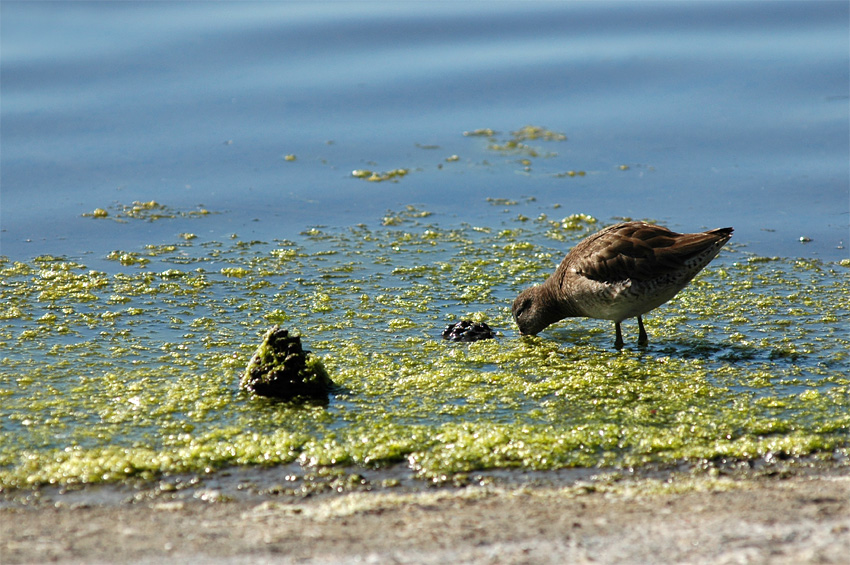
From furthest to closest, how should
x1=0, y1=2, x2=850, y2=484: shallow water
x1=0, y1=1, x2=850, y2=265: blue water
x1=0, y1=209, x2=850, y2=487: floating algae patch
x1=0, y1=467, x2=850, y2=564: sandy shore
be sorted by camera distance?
1. x1=0, y1=1, x2=850, y2=265: blue water
2. x1=0, y1=2, x2=850, y2=484: shallow water
3. x1=0, y1=209, x2=850, y2=487: floating algae patch
4. x1=0, y1=467, x2=850, y2=564: sandy shore

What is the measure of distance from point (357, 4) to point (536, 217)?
5212 millimetres

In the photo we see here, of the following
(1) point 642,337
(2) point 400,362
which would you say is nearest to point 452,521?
(2) point 400,362

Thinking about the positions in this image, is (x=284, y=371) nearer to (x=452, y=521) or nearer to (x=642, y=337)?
(x=452, y=521)

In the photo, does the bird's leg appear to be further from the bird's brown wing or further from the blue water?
the blue water

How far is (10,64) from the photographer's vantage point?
A: 10297 millimetres

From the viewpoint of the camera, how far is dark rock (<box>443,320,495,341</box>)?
5.81 m

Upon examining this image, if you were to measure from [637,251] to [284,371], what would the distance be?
7.28 ft

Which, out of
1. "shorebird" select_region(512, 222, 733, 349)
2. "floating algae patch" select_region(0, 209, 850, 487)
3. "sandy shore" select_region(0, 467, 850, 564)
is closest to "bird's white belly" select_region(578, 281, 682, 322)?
"shorebird" select_region(512, 222, 733, 349)

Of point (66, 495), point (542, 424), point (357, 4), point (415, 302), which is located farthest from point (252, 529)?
Answer: point (357, 4)

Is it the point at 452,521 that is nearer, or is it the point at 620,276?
the point at 452,521

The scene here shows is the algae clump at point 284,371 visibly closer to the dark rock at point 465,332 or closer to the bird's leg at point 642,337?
the dark rock at point 465,332

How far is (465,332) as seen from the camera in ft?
19.1

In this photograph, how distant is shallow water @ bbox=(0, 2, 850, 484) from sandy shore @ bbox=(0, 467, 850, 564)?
0.23 m

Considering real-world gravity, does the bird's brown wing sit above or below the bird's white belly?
above
